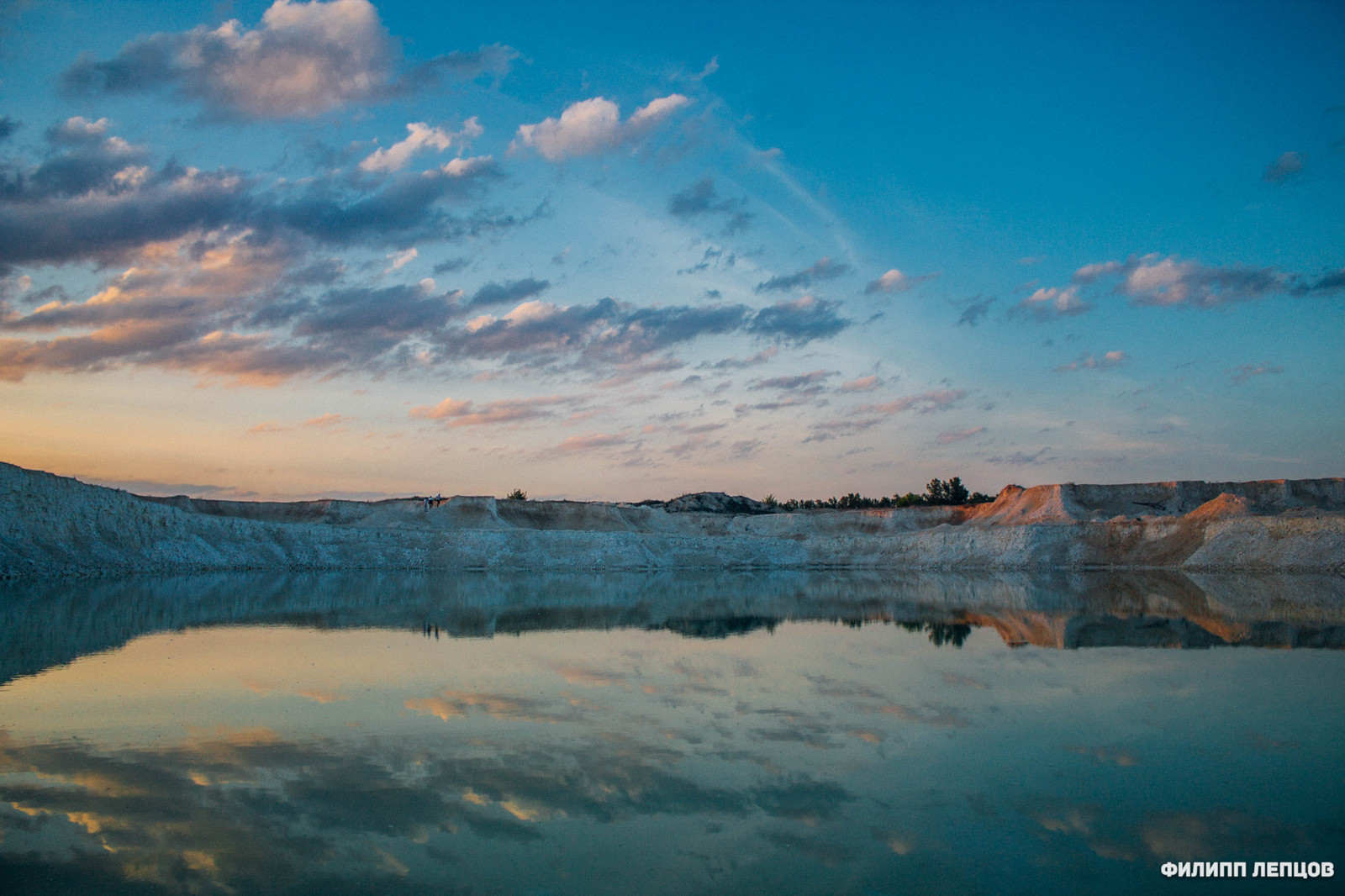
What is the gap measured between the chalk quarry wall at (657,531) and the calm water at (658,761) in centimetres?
2576

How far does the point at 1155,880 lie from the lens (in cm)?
693

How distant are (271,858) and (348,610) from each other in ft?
75.7

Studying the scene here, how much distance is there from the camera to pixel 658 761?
10000 millimetres

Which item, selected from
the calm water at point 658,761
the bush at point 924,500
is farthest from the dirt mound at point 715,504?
the calm water at point 658,761

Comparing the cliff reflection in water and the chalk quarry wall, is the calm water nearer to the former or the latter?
the cliff reflection in water

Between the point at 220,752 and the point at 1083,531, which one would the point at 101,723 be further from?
the point at 1083,531

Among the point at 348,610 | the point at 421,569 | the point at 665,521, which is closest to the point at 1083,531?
the point at 665,521

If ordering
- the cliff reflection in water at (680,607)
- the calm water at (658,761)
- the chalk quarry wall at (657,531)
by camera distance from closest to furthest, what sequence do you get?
1. the calm water at (658,761)
2. the cliff reflection in water at (680,607)
3. the chalk quarry wall at (657,531)

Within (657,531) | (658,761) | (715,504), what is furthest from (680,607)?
(715,504)

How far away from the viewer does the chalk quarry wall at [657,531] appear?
43938 mm

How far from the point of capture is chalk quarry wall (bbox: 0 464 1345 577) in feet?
144

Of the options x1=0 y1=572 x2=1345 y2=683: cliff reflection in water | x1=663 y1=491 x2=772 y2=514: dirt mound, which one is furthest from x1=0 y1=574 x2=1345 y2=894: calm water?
x1=663 y1=491 x2=772 y2=514: dirt mound

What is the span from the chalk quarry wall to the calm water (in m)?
25.8

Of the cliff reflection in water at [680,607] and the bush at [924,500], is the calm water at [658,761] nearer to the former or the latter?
the cliff reflection in water at [680,607]
